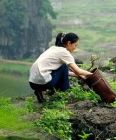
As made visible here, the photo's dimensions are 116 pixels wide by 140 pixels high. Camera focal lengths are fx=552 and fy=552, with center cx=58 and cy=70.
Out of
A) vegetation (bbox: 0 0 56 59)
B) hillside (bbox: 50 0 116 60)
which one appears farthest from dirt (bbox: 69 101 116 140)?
hillside (bbox: 50 0 116 60)

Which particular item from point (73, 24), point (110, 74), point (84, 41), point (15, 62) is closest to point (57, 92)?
point (110, 74)

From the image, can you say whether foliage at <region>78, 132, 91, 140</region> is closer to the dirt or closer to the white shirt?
the dirt

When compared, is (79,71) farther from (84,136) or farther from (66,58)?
(84,136)

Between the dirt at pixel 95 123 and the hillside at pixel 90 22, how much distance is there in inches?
2771

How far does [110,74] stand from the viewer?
45.0 feet

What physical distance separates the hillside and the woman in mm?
69607

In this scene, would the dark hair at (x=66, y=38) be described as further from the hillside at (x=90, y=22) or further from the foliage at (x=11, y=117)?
the hillside at (x=90, y=22)

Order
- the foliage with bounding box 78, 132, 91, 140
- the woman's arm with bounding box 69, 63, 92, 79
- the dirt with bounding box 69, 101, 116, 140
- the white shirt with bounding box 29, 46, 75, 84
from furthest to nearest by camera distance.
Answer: the white shirt with bounding box 29, 46, 75, 84 → the woman's arm with bounding box 69, 63, 92, 79 → the dirt with bounding box 69, 101, 116, 140 → the foliage with bounding box 78, 132, 91, 140

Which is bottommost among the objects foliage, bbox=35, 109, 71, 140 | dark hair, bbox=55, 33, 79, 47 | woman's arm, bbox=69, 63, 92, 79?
foliage, bbox=35, 109, 71, 140

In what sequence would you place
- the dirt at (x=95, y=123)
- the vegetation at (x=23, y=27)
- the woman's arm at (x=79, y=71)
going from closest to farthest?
the dirt at (x=95, y=123) < the woman's arm at (x=79, y=71) < the vegetation at (x=23, y=27)

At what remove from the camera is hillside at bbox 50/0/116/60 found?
89.7 m

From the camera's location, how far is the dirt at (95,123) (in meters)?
7.60

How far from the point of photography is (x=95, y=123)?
306 inches

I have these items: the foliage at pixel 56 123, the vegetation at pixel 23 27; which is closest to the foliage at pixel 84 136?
the foliage at pixel 56 123
